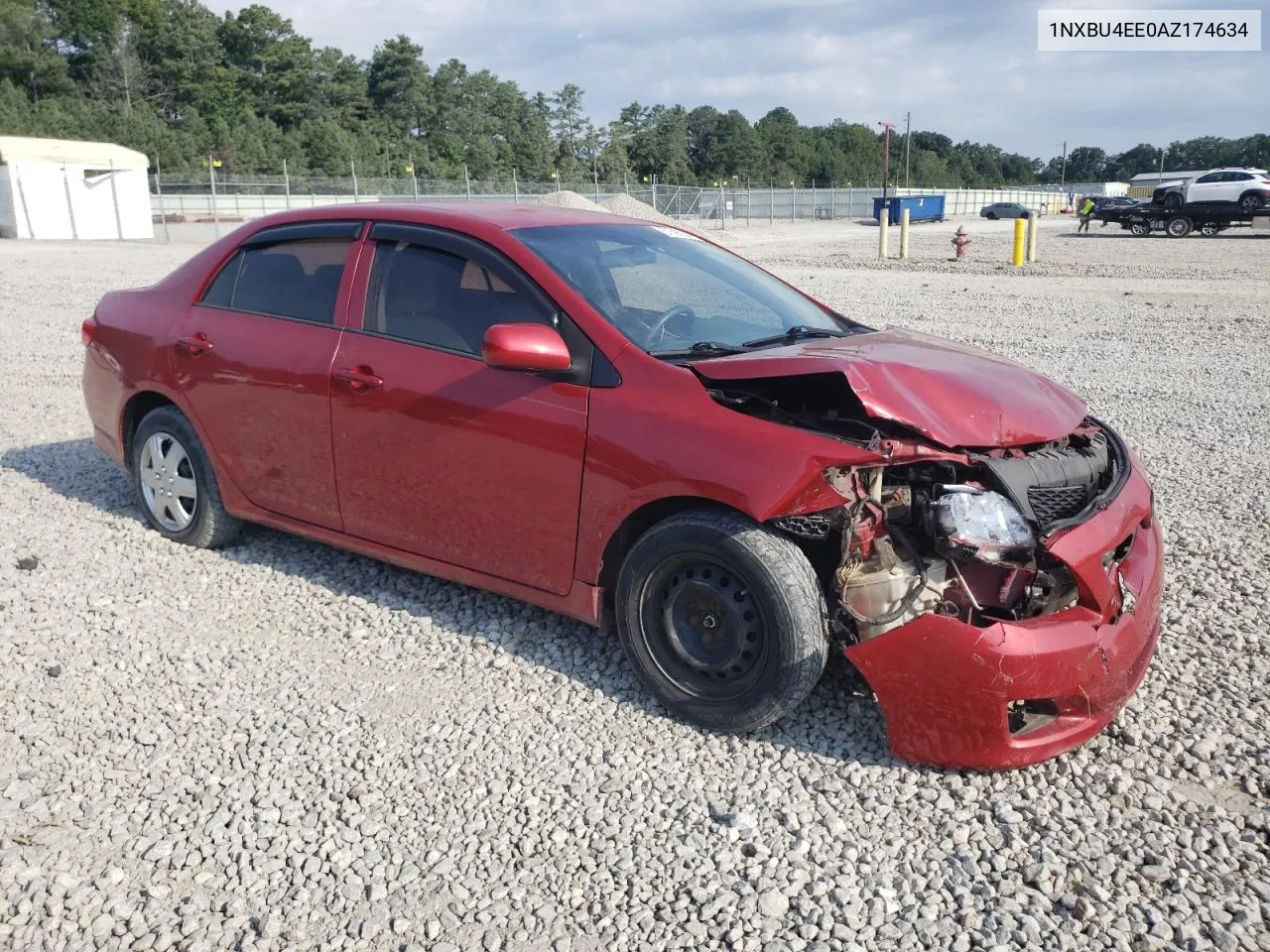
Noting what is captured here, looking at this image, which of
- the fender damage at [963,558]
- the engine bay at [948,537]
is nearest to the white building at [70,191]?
the fender damage at [963,558]

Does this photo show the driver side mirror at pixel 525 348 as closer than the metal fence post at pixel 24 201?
Yes

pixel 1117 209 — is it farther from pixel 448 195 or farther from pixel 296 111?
pixel 296 111

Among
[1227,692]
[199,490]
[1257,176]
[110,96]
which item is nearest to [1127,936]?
[1227,692]

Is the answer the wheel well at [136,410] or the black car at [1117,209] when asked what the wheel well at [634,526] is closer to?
the wheel well at [136,410]

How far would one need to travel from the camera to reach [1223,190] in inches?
1372

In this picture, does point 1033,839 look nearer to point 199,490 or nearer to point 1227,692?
point 1227,692

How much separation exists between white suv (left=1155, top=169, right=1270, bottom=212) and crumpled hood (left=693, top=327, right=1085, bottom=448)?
115 feet

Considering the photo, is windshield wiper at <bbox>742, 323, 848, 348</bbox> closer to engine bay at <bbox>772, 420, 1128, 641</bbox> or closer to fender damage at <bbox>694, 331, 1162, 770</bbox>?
fender damage at <bbox>694, 331, 1162, 770</bbox>

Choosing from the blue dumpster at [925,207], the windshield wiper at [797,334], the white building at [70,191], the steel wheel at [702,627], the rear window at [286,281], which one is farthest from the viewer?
the blue dumpster at [925,207]

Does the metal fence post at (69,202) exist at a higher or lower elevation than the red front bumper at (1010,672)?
higher

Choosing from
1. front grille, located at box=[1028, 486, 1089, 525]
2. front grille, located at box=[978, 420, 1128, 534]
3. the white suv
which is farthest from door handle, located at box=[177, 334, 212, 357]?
the white suv

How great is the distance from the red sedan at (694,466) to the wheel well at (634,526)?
13 mm

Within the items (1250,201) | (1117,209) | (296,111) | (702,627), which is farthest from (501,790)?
(296,111)

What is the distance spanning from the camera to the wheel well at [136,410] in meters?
5.38
